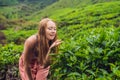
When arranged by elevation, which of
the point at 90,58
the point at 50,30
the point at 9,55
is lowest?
the point at 9,55

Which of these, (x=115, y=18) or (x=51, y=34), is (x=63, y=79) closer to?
(x=51, y=34)

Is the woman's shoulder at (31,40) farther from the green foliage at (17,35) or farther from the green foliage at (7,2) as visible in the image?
the green foliage at (7,2)

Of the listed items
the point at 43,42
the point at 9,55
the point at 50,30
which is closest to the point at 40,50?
the point at 43,42

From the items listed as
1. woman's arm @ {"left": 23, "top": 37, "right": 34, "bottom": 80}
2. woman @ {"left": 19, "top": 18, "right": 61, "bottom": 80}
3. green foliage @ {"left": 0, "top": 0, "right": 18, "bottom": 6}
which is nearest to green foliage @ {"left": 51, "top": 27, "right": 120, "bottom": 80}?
woman @ {"left": 19, "top": 18, "right": 61, "bottom": 80}

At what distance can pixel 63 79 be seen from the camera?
465cm

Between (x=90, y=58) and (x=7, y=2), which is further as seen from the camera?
(x=7, y=2)

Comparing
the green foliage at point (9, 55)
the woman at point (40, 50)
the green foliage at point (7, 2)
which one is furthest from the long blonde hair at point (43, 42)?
the green foliage at point (7, 2)

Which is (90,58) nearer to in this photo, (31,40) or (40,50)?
(40,50)

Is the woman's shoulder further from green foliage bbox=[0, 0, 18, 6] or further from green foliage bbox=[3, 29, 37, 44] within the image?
green foliage bbox=[0, 0, 18, 6]

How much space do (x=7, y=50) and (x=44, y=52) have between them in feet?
9.44

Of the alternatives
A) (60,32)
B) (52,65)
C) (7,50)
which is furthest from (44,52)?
(60,32)

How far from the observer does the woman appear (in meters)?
4.82

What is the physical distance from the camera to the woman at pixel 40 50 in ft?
15.8

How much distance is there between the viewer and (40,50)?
485 centimetres
